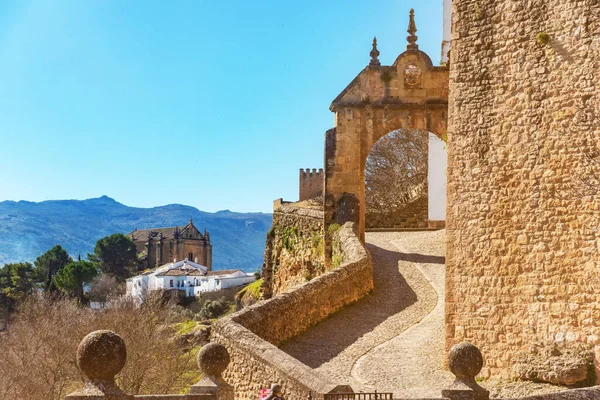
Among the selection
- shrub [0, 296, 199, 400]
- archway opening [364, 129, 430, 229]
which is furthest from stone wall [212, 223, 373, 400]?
archway opening [364, 129, 430, 229]

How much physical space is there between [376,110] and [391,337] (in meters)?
8.88

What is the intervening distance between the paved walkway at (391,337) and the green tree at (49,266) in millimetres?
59100

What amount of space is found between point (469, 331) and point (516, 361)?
90cm

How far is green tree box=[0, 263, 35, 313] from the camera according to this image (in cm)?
6625

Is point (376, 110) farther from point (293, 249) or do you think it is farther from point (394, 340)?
point (394, 340)

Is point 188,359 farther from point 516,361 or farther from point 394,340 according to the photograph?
point 516,361

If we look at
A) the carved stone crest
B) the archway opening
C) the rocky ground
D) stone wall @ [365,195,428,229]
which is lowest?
the rocky ground

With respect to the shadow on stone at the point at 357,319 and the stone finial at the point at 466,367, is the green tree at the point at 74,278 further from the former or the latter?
the stone finial at the point at 466,367

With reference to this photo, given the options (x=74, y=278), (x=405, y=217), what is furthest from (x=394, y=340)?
(x=74, y=278)

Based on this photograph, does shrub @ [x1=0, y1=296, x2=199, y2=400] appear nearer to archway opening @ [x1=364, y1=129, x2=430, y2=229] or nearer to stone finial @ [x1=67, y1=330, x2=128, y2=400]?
archway opening @ [x1=364, y1=129, x2=430, y2=229]

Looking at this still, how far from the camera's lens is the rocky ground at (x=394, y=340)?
10.6 metres

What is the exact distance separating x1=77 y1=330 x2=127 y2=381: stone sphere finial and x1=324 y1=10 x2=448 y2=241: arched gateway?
15815mm

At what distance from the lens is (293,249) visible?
84.7ft

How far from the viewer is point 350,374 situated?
37.4 ft
